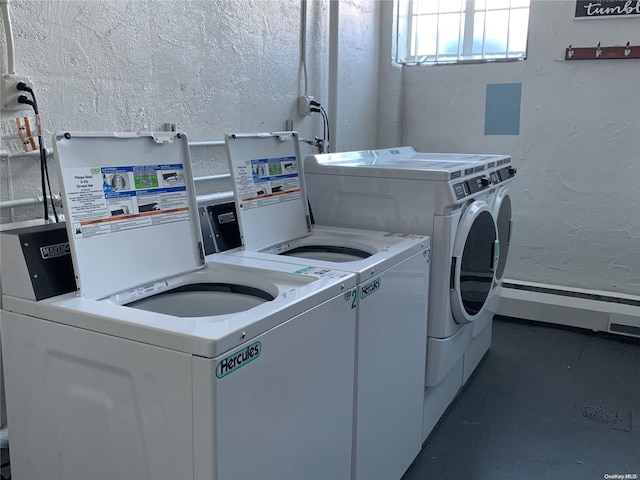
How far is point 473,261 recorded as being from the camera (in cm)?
244

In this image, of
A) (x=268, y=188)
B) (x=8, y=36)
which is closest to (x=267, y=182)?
(x=268, y=188)

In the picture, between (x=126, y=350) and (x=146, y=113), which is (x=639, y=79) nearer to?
(x=146, y=113)

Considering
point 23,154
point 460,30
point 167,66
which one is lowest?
point 23,154

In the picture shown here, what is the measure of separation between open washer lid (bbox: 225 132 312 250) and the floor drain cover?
147 cm

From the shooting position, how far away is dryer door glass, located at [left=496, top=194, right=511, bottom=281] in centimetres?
301

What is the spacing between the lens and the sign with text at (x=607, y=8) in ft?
10.6

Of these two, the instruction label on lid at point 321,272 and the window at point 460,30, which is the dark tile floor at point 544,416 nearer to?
the instruction label on lid at point 321,272

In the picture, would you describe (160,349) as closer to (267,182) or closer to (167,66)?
(267,182)

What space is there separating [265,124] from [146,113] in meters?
0.73

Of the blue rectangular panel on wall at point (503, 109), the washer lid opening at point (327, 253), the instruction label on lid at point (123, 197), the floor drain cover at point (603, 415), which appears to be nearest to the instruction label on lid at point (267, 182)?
the washer lid opening at point (327, 253)

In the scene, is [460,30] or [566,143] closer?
[566,143]

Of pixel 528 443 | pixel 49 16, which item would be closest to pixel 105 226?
pixel 49 16

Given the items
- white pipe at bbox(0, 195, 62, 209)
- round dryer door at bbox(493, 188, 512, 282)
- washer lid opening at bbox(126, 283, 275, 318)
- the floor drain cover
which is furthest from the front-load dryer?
white pipe at bbox(0, 195, 62, 209)

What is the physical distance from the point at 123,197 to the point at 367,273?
0.69m
